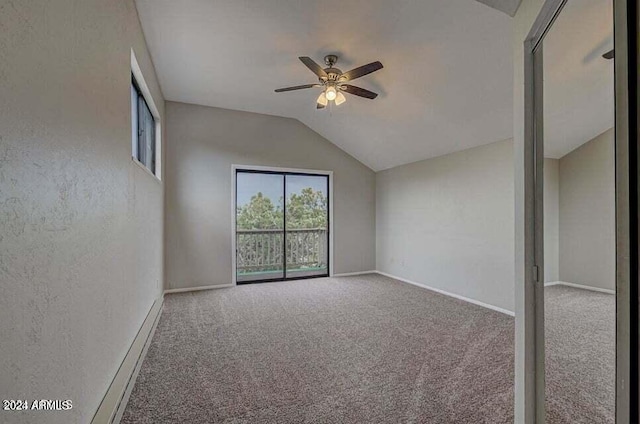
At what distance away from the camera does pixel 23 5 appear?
2.98 feet

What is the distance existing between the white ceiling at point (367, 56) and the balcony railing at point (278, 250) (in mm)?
2338

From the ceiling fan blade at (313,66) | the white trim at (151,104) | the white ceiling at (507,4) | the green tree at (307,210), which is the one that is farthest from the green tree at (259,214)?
the white ceiling at (507,4)

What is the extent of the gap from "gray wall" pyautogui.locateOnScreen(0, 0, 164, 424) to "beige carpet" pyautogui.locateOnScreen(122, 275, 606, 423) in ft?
1.77

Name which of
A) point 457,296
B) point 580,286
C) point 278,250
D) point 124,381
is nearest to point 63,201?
point 124,381

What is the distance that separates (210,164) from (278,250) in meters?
1.97

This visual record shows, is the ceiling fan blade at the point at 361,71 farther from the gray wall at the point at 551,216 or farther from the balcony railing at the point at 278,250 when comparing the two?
the balcony railing at the point at 278,250

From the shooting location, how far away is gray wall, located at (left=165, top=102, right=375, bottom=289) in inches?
178

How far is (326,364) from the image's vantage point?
91.0 inches

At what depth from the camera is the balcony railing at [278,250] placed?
5234 millimetres

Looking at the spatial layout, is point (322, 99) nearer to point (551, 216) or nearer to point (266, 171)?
point (266, 171)

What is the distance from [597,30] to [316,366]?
2.48 m

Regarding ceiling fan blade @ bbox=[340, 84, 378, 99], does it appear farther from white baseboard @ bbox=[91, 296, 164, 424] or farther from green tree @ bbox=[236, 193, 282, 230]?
white baseboard @ bbox=[91, 296, 164, 424]

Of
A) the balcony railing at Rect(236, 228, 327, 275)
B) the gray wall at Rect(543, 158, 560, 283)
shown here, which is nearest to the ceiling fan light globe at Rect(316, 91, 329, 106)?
the gray wall at Rect(543, 158, 560, 283)

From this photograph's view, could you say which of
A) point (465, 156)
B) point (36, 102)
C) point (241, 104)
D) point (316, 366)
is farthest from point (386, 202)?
point (36, 102)
